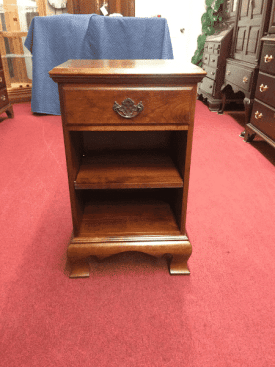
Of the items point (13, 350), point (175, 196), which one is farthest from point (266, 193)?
point (13, 350)

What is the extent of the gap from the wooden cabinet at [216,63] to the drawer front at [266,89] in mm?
1078

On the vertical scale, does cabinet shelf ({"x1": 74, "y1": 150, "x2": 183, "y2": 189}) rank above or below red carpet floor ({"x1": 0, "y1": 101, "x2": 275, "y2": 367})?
above

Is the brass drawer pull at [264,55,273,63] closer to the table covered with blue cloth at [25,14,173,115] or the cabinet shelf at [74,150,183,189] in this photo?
the table covered with blue cloth at [25,14,173,115]

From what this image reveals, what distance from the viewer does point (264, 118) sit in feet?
7.01

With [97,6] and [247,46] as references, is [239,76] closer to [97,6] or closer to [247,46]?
[247,46]

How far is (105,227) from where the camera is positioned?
3.75 ft

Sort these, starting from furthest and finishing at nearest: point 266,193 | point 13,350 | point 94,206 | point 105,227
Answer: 1. point 266,193
2. point 94,206
3. point 105,227
4. point 13,350

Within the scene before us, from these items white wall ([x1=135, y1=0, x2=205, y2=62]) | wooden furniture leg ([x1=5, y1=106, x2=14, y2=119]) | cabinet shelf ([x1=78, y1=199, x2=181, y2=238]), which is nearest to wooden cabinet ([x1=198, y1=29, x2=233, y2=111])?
white wall ([x1=135, y1=0, x2=205, y2=62])

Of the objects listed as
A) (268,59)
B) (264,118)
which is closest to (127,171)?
(264,118)

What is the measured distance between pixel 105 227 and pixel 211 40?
3040 millimetres

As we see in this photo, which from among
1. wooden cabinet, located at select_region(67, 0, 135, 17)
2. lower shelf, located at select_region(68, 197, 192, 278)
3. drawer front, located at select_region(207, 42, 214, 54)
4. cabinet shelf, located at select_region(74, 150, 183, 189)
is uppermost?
wooden cabinet, located at select_region(67, 0, 135, 17)

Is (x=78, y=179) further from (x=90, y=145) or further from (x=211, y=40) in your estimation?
(x=211, y=40)

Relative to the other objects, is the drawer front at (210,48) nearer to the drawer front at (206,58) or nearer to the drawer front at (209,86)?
the drawer front at (206,58)

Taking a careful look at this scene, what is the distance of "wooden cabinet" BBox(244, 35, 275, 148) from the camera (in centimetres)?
202
